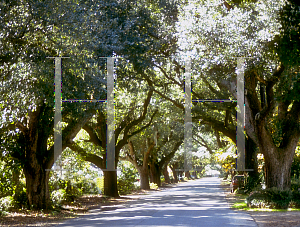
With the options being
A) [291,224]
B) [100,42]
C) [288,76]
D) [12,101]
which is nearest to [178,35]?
[100,42]

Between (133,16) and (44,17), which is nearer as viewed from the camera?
(44,17)

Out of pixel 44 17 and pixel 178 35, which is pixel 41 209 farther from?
pixel 178 35

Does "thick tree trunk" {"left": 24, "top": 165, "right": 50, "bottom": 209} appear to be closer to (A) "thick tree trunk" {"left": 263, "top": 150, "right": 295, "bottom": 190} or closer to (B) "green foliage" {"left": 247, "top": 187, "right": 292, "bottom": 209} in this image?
(B) "green foliage" {"left": 247, "top": 187, "right": 292, "bottom": 209}

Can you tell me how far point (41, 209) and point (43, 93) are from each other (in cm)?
590

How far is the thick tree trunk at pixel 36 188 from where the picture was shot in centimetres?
1558

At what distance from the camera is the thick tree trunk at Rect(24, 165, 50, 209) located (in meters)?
15.6

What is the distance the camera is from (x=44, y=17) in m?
11.6

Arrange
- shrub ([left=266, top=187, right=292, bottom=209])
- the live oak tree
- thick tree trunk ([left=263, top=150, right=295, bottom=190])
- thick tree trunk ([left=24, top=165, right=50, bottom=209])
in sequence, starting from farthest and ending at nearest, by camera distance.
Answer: thick tree trunk ([left=263, top=150, right=295, bottom=190]) < shrub ([left=266, top=187, right=292, bottom=209]) < thick tree trunk ([left=24, top=165, right=50, bottom=209]) < the live oak tree

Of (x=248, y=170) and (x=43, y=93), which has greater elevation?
(x=43, y=93)

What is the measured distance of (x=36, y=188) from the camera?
15.7m

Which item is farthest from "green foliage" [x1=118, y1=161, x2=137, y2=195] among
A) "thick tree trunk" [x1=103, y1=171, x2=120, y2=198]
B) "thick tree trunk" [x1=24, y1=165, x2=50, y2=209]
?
"thick tree trunk" [x1=24, y1=165, x2=50, y2=209]

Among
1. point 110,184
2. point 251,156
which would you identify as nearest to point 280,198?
point 251,156

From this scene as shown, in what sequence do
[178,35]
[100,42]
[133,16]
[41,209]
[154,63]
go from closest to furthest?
1. [100,42]
2. [41,209]
3. [133,16]
4. [178,35]
5. [154,63]

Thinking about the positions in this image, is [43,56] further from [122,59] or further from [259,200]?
[259,200]
